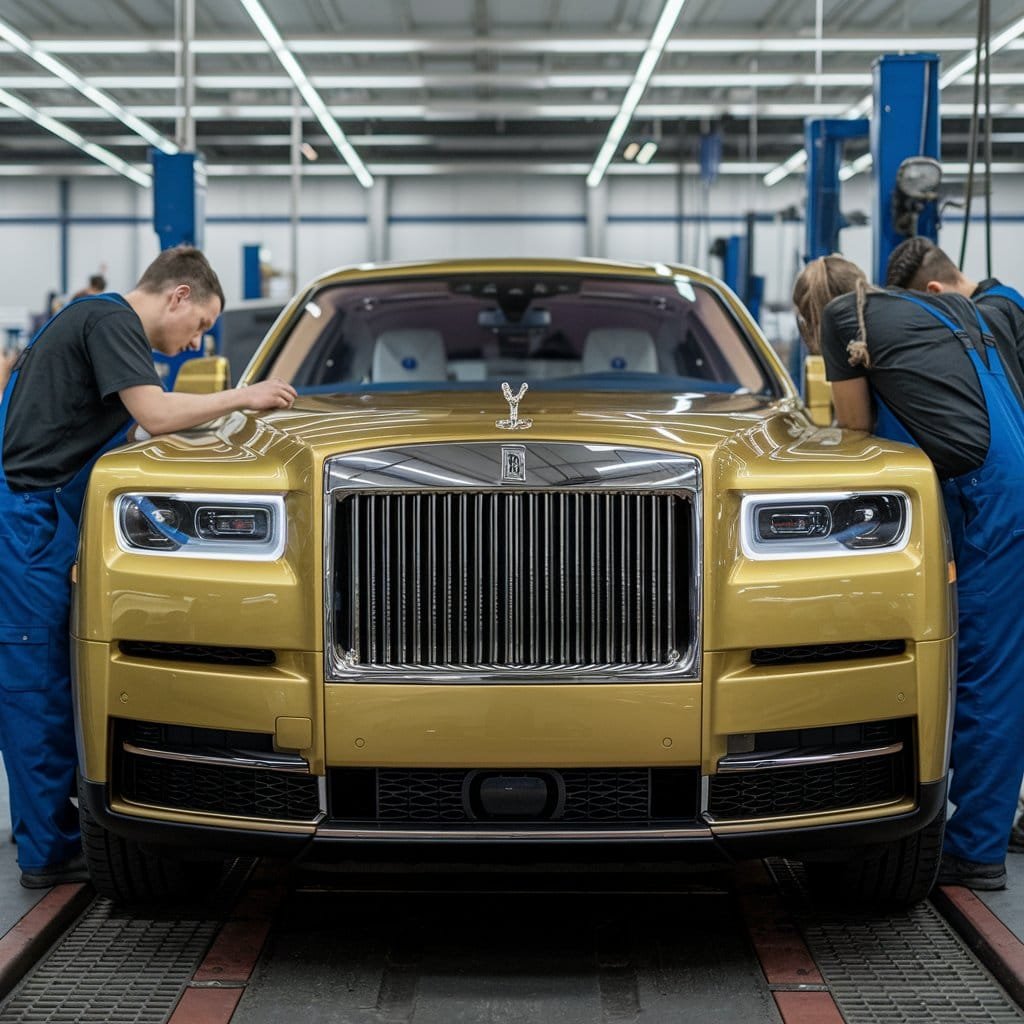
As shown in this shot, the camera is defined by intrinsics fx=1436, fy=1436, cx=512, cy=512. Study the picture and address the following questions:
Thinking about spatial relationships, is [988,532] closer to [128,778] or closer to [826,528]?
[826,528]

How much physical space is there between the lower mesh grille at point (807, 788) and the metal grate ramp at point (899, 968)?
16.1 inches

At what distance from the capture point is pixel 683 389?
14.3ft

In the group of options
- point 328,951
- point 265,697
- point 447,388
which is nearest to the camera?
point 265,697

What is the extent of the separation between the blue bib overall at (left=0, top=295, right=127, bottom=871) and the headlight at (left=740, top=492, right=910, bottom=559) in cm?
176

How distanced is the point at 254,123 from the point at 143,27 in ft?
21.5

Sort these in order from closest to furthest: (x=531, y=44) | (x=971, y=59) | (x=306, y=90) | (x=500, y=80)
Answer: (x=531, y=44) → (x=971, y=59) → (x=306, y=90) → (x=500, y=80)

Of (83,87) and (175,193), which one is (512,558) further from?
(83,87)

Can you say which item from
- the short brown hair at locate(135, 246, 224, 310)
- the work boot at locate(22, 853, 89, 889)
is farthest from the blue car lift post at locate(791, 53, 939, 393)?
the work boot at locate(22, 853, 89, 889)

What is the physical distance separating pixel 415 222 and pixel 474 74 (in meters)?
12.0

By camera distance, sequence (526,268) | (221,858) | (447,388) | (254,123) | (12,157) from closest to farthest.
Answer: (221,858)
(447,388)
(526,268)
(254,123)
(12,157)

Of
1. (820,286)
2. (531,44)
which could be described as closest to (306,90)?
(531,44)

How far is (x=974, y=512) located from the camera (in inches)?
148

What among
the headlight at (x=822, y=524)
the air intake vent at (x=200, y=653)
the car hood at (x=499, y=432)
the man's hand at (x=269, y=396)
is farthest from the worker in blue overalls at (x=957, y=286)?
the air intake vent at (x=200, y=653)

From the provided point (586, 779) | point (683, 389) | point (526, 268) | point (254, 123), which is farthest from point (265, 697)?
point (254, 123)
